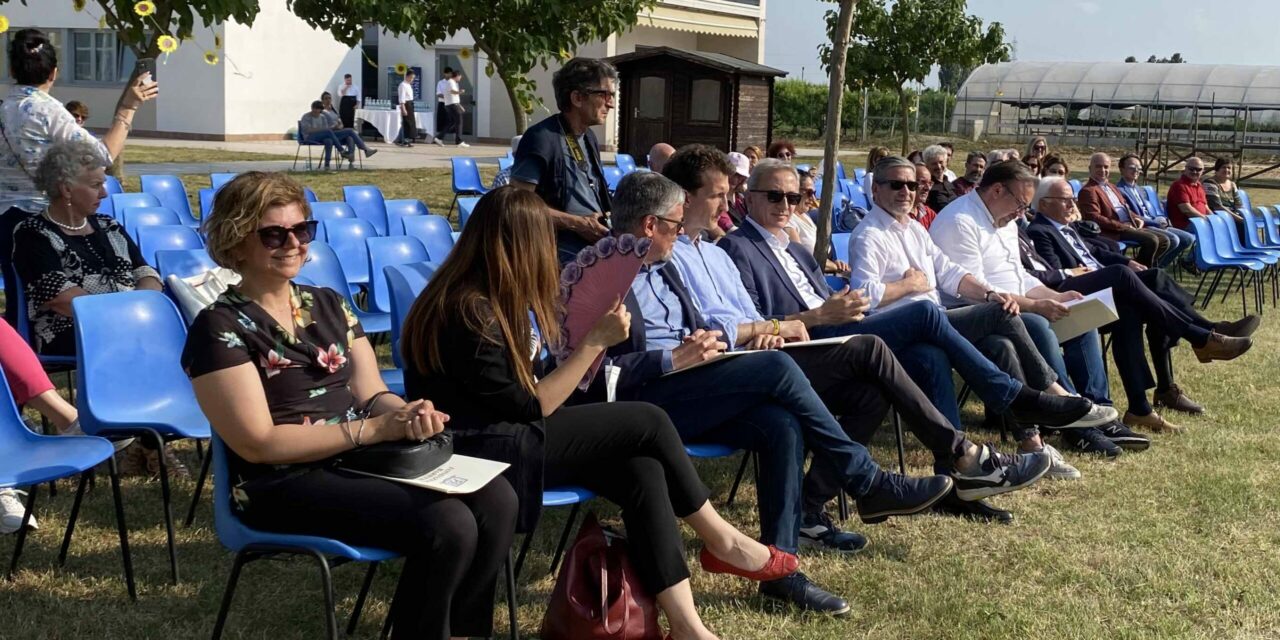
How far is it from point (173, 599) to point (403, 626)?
1.26 meters

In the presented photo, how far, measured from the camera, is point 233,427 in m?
3.02

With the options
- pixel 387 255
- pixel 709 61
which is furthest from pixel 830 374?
pixel 709 61

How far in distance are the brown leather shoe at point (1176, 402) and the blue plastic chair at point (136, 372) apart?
5.05 meters

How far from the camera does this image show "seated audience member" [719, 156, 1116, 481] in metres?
5.01

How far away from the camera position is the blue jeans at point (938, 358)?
16.4ft

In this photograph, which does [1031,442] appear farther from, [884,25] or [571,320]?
[884,25]

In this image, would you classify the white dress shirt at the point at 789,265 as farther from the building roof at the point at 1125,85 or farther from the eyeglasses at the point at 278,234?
the building roof at the point at 1125,85

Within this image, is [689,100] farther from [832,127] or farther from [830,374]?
[830,374]

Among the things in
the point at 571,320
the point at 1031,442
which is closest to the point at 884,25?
the point at 1031,442

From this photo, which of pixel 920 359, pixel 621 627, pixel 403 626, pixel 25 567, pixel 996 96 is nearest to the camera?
pixel 403 626

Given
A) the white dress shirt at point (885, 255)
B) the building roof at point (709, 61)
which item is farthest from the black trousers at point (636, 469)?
the building roof at point (709, 61)

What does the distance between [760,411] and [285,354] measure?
5.08 ft

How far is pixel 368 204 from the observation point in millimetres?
9305

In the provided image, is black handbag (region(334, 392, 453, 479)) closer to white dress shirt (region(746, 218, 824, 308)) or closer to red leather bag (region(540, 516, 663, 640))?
red leather bag (region(540, 516, 663, 640))
